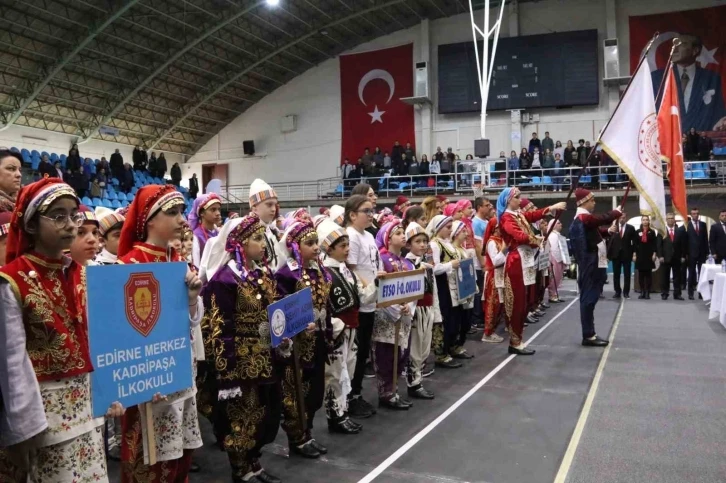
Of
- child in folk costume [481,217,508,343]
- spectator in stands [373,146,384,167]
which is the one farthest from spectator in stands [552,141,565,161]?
child in folk costume [481,217,508,343]

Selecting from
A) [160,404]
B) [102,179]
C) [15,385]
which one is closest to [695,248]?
[160,404]

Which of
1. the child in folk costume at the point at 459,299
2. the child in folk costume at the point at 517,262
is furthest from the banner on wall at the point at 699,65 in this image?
the child in folk costume at the point at 459,299

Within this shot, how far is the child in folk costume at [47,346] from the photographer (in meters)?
1.63

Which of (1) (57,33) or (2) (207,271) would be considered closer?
(2) (207,271)

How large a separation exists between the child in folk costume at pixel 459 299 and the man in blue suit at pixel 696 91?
1395cm

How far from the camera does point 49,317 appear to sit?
1.74 meters

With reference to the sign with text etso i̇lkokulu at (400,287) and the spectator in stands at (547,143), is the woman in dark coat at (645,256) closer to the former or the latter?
the spectator in stands at (547,143)

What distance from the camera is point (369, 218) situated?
407 centimetres

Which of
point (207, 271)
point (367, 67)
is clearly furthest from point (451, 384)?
point (367, 67)

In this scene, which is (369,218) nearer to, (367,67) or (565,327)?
(565,327)

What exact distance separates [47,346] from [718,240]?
39.5 ft

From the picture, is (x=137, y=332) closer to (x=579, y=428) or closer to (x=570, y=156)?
(x=579, y=428)

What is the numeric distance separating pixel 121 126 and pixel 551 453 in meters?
21.8

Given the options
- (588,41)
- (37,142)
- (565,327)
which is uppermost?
(588,41)
